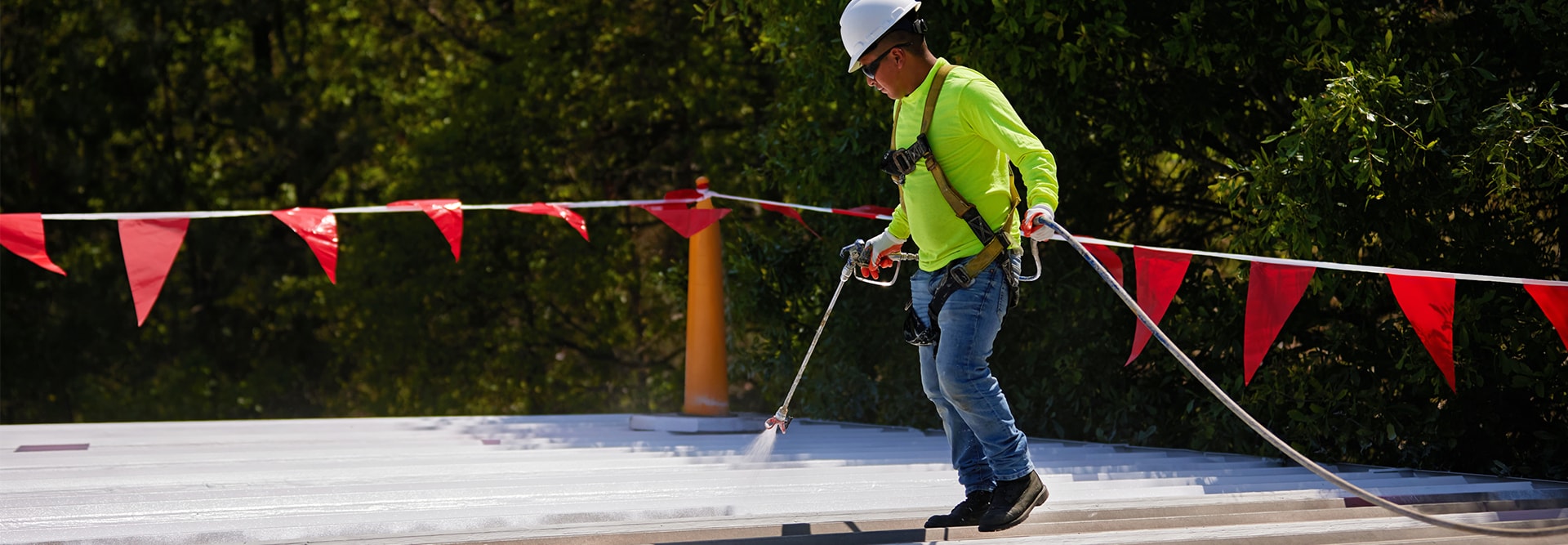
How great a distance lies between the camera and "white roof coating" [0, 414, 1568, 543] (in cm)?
448

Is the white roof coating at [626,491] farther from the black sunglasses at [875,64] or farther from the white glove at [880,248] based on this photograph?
the black sunglasses at [875,64]

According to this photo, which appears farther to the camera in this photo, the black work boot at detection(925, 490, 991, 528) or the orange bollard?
the orange bollard

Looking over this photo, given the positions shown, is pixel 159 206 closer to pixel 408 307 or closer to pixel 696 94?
pixel 408 307

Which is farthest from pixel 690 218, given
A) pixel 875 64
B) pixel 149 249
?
pixel 875 64

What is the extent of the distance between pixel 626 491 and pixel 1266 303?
244 cm

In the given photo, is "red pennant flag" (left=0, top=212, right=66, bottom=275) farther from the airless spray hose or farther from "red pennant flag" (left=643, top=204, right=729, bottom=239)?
the airless spray hose

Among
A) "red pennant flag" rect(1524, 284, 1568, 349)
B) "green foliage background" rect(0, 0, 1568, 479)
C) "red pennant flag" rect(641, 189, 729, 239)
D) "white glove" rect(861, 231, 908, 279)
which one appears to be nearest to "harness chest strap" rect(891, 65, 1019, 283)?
"white glove" rect(861, 231, 908, 279)

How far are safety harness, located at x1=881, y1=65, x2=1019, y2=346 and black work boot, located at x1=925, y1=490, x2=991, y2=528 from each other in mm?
481

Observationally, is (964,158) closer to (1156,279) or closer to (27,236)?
(1156,279)

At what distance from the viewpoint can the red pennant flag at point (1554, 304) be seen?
5.35 m

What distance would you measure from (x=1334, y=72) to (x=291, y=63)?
1824 cm

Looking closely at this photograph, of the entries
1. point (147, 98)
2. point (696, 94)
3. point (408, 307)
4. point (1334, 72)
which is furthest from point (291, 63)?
point (1334, 72)

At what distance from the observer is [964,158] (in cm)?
453

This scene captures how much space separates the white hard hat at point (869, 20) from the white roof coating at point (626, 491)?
1.39 meters
